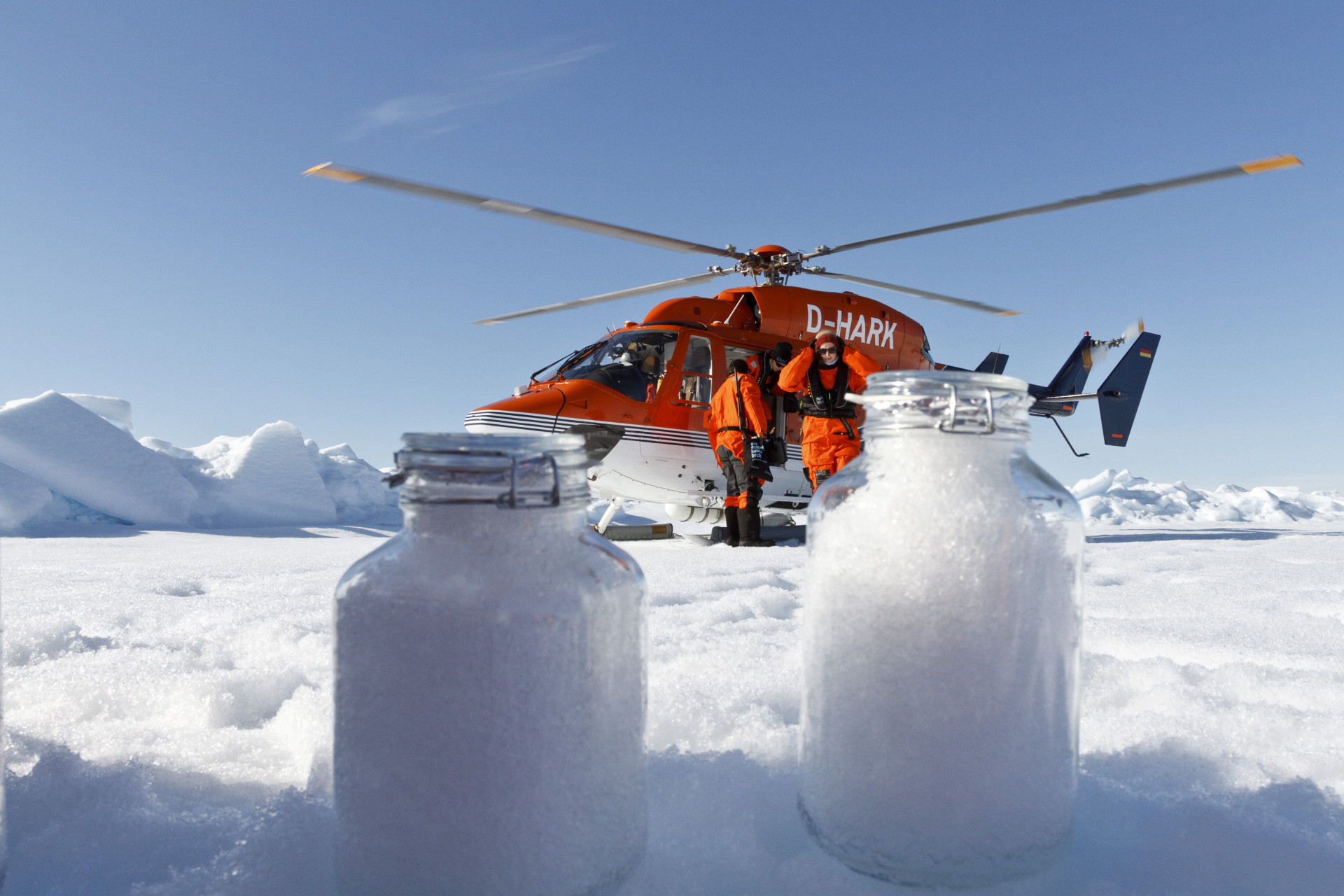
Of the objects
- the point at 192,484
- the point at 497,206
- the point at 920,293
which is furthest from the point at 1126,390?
the point at 192,484

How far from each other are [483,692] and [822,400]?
395cm

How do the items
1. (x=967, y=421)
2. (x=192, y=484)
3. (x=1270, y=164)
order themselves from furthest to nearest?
(x=192, y=484), (x=1270, y=164), (x=967, y=421)

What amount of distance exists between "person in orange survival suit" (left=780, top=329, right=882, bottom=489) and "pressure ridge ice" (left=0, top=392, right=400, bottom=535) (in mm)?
4595

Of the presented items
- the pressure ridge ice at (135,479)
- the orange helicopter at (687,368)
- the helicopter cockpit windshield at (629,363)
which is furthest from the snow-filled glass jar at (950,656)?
the pressure ridge ice at (135,479)

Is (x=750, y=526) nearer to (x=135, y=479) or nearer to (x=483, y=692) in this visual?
(x=483, y=692)

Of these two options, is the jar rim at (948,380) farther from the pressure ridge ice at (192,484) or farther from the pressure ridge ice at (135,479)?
the pressure ridge ice at (192,484)

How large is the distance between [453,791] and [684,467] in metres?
4.98

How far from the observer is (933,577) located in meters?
0.68

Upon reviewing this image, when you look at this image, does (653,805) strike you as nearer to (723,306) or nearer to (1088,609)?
(1088,609)

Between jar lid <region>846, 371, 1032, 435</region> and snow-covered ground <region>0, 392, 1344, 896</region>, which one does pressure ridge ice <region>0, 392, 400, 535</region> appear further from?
jar lid <region>846, 371, 1032, 435</region>

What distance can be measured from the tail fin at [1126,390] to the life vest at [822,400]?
223 inches

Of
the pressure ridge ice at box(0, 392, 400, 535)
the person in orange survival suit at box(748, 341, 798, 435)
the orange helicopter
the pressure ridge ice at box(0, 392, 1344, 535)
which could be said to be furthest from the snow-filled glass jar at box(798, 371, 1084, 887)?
the pressure ridge ice at box(0, 392, 1344, 535)

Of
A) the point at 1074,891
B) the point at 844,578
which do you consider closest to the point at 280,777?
the point at 844,578

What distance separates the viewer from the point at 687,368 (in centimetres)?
554
